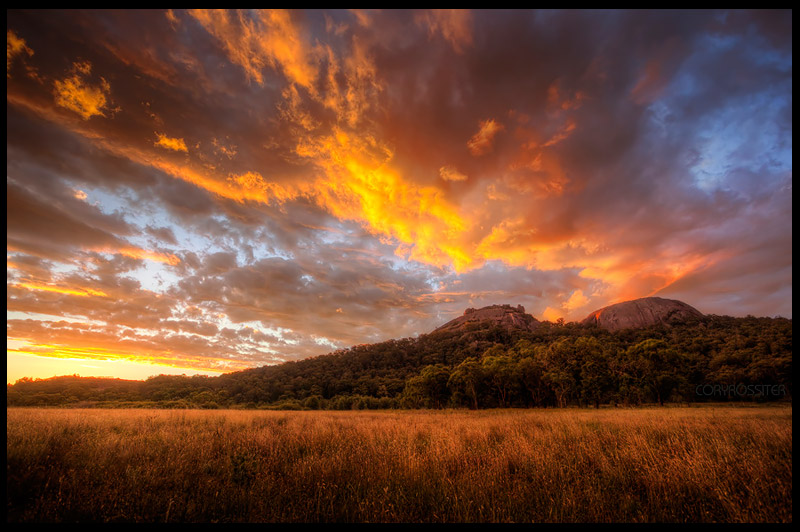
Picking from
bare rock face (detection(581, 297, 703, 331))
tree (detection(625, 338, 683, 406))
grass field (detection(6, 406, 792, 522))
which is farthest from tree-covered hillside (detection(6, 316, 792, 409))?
bare rock face (detection(581, 297, 703, 331))

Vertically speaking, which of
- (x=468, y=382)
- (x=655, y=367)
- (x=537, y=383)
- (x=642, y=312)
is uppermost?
(x=642, y=312)

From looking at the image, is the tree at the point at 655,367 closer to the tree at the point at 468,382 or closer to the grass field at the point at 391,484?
the tree at the point at 468,382

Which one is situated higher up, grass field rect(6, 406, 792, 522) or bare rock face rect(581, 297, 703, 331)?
grass field rect(6, 406, 792, 522)

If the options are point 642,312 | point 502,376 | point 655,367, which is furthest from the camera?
point 642,312

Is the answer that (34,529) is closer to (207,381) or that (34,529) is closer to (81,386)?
(81,386)

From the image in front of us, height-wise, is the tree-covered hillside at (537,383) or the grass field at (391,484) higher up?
the grass field at (391,484)

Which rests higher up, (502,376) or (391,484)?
(391,484)

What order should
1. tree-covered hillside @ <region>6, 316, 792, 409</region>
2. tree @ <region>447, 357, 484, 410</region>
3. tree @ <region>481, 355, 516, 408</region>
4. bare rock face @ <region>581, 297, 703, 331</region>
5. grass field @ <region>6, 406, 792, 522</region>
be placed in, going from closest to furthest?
grass field @ <region>6, 406, 792, 522</region> → tree-covered hillside @ <region>6, 316, 792, 409</region> → tree @ <region>447, 357, 484, 410</region> → tree @ <region>481, 355, 516, 408</region> → bare rock face @ <region>581, 297, 703, 331</region>

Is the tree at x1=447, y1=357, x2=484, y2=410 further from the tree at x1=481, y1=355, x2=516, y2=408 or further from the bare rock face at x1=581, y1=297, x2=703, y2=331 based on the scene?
the bare rock face at x1=581, y1=297, x2=703, y2=331

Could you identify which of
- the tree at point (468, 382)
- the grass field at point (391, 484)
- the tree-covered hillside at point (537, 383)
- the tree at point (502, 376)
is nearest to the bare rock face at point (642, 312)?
the tree-covered hillside at point (537, 383)

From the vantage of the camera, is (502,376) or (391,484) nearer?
(391,484)

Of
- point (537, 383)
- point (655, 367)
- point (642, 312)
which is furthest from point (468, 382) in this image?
point (642, 312)

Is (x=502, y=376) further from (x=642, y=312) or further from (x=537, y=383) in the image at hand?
(x=642, y=312)
